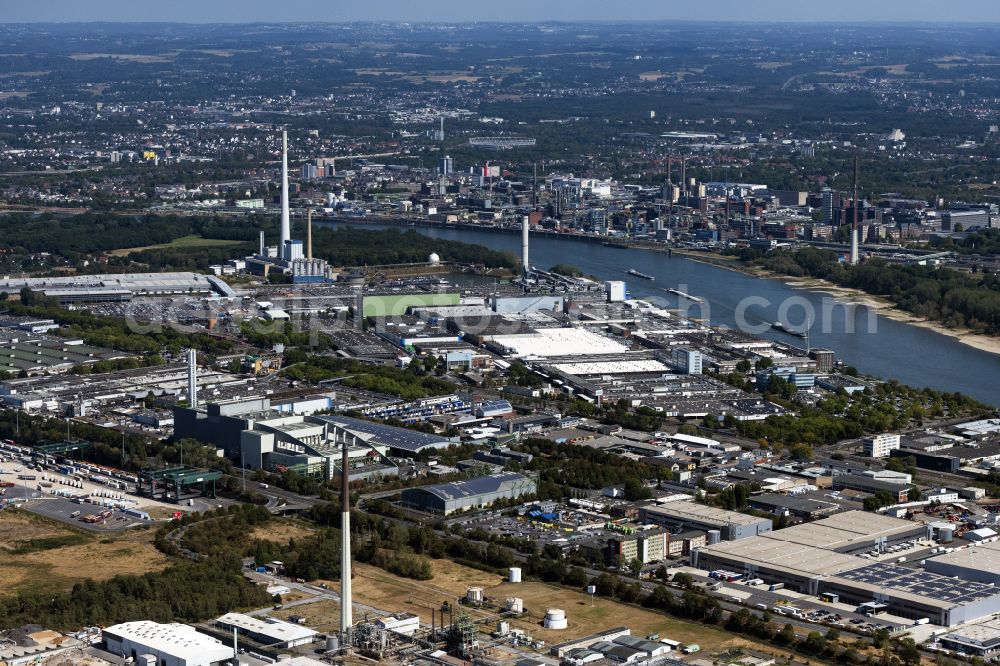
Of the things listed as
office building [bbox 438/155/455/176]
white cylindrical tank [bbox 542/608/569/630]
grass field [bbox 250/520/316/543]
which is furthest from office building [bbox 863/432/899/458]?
office building [bbox 438/155/455/176]

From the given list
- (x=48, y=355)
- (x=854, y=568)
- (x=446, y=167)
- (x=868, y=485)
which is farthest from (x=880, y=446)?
(x=446, y=167)

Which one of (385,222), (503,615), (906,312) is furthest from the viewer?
(385,222)

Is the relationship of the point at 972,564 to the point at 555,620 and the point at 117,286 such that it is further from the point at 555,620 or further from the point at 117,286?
the point at 117,286

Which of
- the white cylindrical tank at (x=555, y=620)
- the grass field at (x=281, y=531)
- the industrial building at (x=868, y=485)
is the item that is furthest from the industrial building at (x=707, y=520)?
the grass field at (x=281, y=531)

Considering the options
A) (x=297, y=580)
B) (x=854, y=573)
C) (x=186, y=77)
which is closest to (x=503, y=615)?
(x=297, y=580)

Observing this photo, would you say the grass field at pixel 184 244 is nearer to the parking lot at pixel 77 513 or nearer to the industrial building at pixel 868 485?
the parking lot at pixel 77 513

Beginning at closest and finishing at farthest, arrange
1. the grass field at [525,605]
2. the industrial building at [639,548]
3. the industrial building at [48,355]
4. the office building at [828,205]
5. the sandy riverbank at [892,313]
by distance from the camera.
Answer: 1. the grass field at [525,605]
2. the industrial building at [639,548]
3. the industrial building at [48,355]
4. the sandy riverbank at [892,313]
5. the office building at [828,205]

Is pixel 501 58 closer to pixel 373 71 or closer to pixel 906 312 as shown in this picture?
pixel 373 71
